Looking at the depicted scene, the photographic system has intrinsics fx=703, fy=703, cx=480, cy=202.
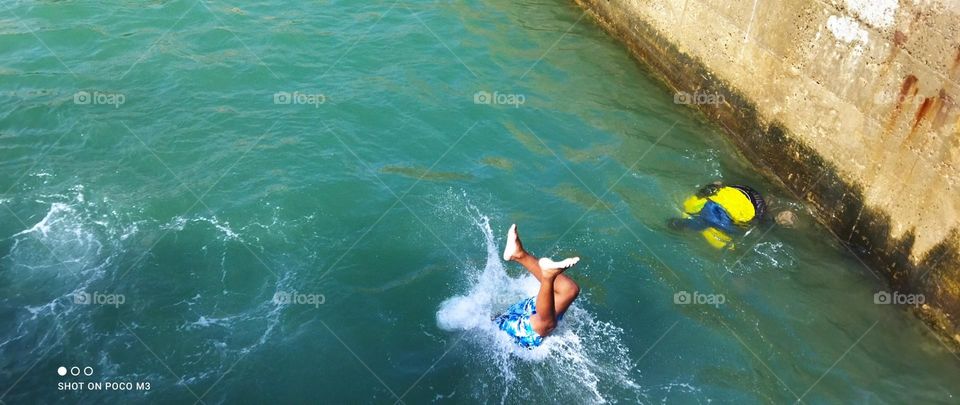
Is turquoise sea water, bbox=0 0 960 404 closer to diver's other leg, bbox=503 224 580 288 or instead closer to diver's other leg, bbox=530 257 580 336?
diver's other leg, bbox=530 257 580 336

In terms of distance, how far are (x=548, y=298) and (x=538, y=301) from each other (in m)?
0.18

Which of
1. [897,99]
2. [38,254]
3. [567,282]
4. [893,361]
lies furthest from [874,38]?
[38,254]

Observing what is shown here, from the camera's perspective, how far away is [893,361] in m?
9.16

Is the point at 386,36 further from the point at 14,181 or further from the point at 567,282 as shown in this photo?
the point at 567,282
